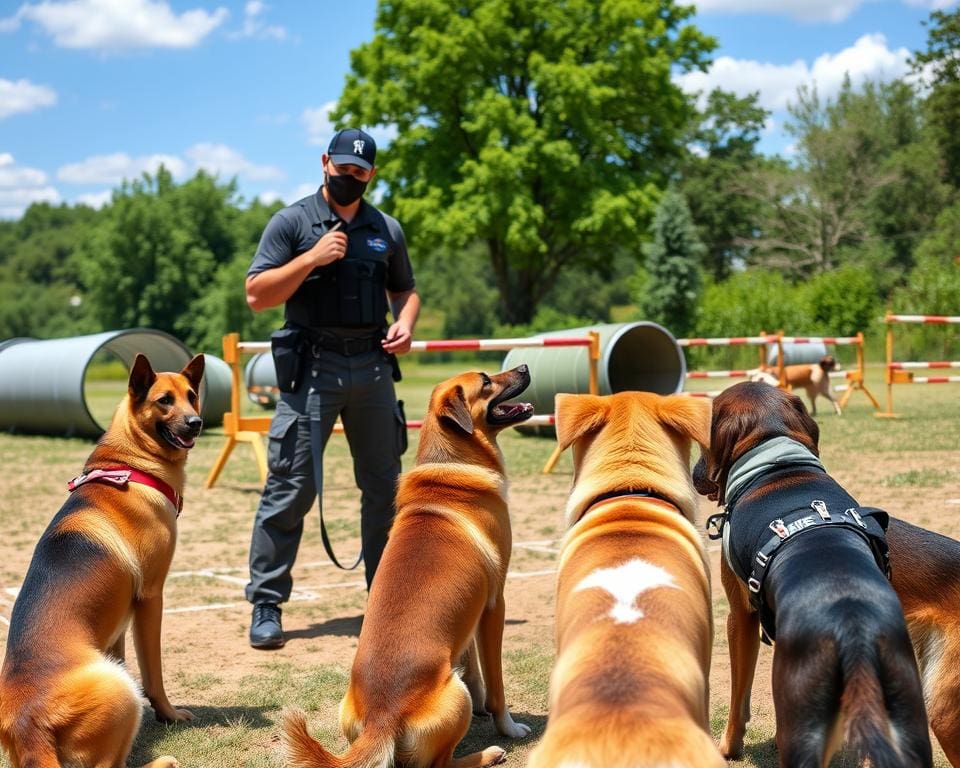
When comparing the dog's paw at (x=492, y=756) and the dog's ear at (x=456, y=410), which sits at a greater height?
the dog's ear at (x=456, y=410)

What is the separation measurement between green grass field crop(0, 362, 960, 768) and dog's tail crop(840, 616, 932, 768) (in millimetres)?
1345

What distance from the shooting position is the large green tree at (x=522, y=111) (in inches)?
1547

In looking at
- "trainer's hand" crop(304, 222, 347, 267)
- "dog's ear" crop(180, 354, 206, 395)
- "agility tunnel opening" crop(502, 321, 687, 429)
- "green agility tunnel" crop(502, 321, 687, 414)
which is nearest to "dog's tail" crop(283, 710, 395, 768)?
"dog's ear" crop(180, 354, 206, 395)

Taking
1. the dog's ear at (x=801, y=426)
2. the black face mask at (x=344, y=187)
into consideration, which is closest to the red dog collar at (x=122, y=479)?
the black face mask at (x=344, y=187)

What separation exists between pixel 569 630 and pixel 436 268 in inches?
3537

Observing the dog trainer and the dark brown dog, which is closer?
the dark brown dog

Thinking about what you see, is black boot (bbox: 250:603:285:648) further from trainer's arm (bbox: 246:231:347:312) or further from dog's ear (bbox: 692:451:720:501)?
dog's ear (bbox: 692:451:720:501)

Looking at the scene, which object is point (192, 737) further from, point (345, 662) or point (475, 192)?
point (475, 192)

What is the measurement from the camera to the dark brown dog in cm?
265

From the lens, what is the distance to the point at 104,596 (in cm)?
405

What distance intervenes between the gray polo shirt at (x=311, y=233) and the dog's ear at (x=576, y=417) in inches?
95.2

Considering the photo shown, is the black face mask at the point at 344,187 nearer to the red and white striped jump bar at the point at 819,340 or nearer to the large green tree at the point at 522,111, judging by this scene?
the red and white striped jump bar at the point at 819,340

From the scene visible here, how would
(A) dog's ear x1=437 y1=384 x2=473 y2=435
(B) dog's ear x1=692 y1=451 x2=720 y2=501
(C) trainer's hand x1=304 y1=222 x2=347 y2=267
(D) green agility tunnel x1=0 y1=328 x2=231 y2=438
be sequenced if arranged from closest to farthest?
(B) dog's ear x1=692 y1=451 x2=720 y2=501, (A) dog's ear x1=437 y1=384 x2=473 y2=435, (C) trainer's hand x1=304 y1=222 x2=347 y2=267, (D) green agility tunnel x1=0 y1=328 x2=231 y2=438

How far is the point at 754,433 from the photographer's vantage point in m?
3.74
